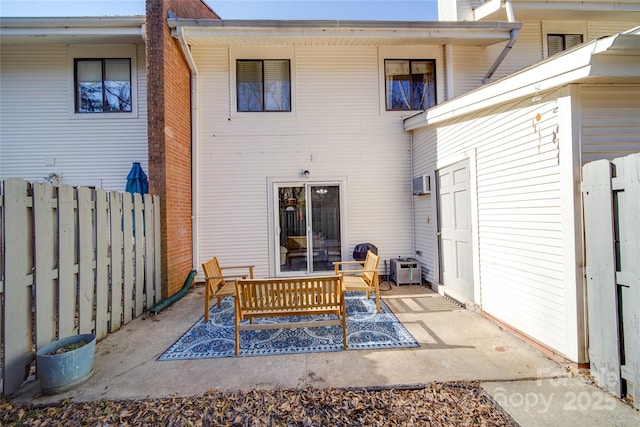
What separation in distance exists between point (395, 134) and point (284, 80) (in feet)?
9.73

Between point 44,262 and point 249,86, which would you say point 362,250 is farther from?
point 44,262

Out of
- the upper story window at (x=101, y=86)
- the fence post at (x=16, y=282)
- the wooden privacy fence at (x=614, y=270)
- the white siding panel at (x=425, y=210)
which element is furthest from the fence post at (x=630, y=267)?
the upper story window at (x=101, y=86)

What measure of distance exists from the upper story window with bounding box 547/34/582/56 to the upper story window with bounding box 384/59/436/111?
9.91ft

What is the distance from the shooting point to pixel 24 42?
6.19m

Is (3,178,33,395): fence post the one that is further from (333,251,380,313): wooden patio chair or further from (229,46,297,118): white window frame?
(229,46,297,118): white window frame

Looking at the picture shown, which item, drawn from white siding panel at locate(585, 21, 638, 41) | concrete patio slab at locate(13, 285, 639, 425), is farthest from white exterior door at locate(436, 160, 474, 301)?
white siding panel at locate(585, 21, 638, 41)

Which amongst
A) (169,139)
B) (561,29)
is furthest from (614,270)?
(561,29)

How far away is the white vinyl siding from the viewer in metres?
6.29

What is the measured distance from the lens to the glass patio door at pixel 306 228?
6.30 m

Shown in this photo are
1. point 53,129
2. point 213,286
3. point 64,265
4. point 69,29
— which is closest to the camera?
A: point 64,265

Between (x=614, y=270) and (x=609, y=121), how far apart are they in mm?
Answer: 1607

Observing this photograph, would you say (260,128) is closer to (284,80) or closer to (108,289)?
(284,80)

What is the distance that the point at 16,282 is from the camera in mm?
2564

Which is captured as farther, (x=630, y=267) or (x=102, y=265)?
(x=102, y=265)
